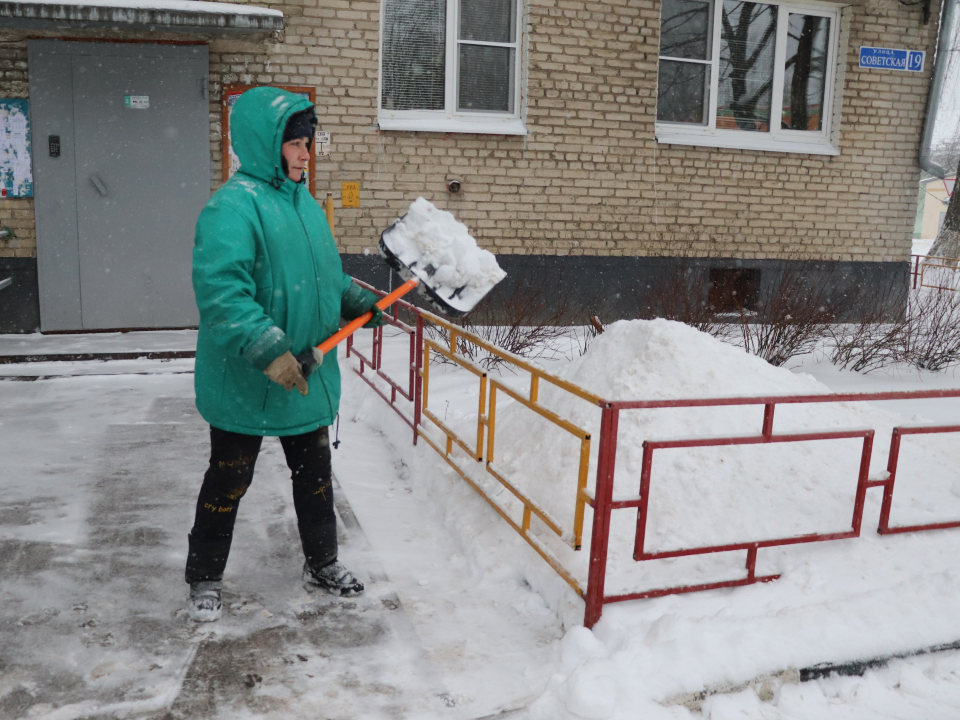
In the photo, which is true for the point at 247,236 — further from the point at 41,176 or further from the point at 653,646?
the point at 41,176

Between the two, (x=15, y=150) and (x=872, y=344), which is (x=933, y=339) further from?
(x=15, y=150)

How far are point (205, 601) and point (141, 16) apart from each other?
220 inches

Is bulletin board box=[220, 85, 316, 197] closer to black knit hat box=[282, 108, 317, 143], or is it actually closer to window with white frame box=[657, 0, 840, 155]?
window with white frame box=[657, 0, 840, 155]

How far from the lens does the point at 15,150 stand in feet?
24.2

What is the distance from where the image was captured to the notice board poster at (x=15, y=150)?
24.0 feet

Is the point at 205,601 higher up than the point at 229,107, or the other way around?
the point at 229,107

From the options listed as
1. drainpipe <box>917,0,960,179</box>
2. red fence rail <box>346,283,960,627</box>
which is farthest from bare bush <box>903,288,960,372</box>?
red fence rail <box>346,283,960,627</box>

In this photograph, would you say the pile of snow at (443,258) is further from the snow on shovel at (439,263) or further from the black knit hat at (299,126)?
the black knit hat at (299,126)

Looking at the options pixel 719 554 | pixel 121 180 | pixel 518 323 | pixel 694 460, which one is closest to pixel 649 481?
pixel 719 554

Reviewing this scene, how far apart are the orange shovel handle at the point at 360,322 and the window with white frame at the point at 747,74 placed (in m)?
6.61

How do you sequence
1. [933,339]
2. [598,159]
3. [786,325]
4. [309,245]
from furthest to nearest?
[598,159] → [933,339] → [786,325] → [309,245]

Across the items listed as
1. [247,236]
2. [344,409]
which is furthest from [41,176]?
[247,236]

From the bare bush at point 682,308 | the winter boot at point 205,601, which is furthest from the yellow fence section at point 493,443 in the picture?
the bare bush at point 682,308

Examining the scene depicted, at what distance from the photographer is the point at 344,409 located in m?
5.73
